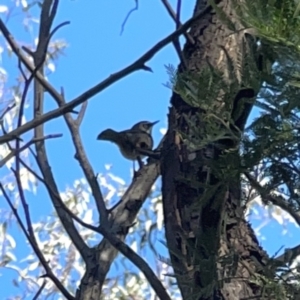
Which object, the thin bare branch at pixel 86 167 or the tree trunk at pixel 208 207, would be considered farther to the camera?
the thin bare branch at pixel 86 167

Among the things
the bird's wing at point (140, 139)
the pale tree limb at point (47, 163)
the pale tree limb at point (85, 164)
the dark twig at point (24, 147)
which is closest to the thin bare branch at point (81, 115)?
the pale tree limb at point (85, 164)

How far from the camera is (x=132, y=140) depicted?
2.36 m

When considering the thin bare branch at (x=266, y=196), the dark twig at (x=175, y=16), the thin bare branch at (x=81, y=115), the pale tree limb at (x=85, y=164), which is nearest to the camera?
the thin bare branch at (x=266, y=196)

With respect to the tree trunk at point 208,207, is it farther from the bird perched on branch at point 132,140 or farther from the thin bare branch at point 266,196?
the bird perched on branch at point 132,140

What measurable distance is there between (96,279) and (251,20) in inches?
34.4

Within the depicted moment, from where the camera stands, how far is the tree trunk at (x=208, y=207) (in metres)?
1.33

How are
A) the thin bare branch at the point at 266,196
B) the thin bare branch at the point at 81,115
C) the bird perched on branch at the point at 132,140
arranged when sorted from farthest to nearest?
the bird perched on branch at the point at 132,140, the thin bare branch at the point at 81,115, the thin bare branch at the point at 266,196

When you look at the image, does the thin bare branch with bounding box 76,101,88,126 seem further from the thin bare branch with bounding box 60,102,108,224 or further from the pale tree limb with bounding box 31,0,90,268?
the pale tree limb with bounding box 31,0,90,268

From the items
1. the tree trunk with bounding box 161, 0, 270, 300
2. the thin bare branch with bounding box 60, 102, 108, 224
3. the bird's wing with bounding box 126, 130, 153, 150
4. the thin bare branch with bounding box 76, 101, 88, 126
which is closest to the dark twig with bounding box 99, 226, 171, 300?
the tree trunk with bounding box 161, 0, 270, 300

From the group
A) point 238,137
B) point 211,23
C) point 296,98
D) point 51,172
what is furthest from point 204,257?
point 211,23

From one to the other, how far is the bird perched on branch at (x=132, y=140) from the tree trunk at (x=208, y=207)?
39 centimetres

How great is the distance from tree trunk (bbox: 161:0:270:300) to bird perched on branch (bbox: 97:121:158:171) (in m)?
0.39

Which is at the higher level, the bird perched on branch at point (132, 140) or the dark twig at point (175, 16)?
the bird perched on branch at point (132, 140)

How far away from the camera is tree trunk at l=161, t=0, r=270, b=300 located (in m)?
1.33
